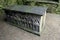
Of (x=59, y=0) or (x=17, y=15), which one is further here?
(x=59, y=0)

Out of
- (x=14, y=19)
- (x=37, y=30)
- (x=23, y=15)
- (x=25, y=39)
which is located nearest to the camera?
(x=25, y=39)

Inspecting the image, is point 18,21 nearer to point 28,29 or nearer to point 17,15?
point 17,15

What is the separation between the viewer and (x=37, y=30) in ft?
6.81

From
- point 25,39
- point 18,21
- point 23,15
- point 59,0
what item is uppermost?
point 59,0

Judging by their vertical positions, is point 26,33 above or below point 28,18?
below

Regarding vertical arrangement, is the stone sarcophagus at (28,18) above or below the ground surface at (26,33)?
above

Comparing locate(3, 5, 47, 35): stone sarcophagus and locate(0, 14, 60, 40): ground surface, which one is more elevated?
locate(3, 5, 47, 35): stone sarcophagus

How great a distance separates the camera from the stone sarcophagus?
Answer: 2031 millimetres

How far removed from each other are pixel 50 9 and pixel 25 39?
168cm

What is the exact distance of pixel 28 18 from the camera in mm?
2154

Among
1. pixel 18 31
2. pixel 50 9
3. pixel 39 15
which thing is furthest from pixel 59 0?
pixel 18 31

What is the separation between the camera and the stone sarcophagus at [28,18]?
2.03m

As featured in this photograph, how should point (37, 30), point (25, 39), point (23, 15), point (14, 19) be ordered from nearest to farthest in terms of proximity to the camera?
point (25, 39) → point (37, 30) → point (23, 15) → point (14, 19)

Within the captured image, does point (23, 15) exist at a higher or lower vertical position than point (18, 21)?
higher
